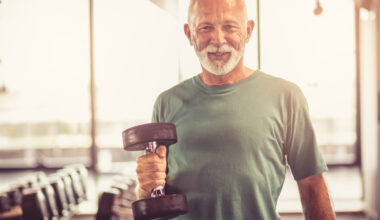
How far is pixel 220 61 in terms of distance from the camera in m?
1.16

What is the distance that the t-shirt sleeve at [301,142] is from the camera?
113 centimetres

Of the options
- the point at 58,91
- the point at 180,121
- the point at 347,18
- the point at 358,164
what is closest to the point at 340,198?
the point at 358,164

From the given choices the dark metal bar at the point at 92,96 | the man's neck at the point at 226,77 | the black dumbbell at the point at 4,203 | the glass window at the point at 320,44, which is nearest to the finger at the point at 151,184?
the man's neck at the point at 226,77

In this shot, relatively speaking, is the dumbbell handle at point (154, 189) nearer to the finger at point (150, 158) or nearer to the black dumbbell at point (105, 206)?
the finger at point (150, 158)

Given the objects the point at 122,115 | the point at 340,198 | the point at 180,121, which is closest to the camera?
the point at 180,121

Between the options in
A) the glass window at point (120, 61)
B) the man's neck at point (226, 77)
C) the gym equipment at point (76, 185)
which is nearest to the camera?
the man's neck at point (226, 77)

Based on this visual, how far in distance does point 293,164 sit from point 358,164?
4285 millimetres

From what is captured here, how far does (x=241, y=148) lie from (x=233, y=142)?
31 millimetres

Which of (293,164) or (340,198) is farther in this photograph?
(340,198)

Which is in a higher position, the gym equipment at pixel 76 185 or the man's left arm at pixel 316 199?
the man's left arm at pixel 316 199

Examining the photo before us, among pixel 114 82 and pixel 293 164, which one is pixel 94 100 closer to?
pixel 114 82

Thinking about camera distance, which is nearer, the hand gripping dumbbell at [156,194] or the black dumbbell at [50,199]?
the hand gripping dumbbell at [156,194]

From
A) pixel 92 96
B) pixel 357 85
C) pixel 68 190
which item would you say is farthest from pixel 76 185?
pixel 357 85

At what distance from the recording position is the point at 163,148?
3.69 feet
